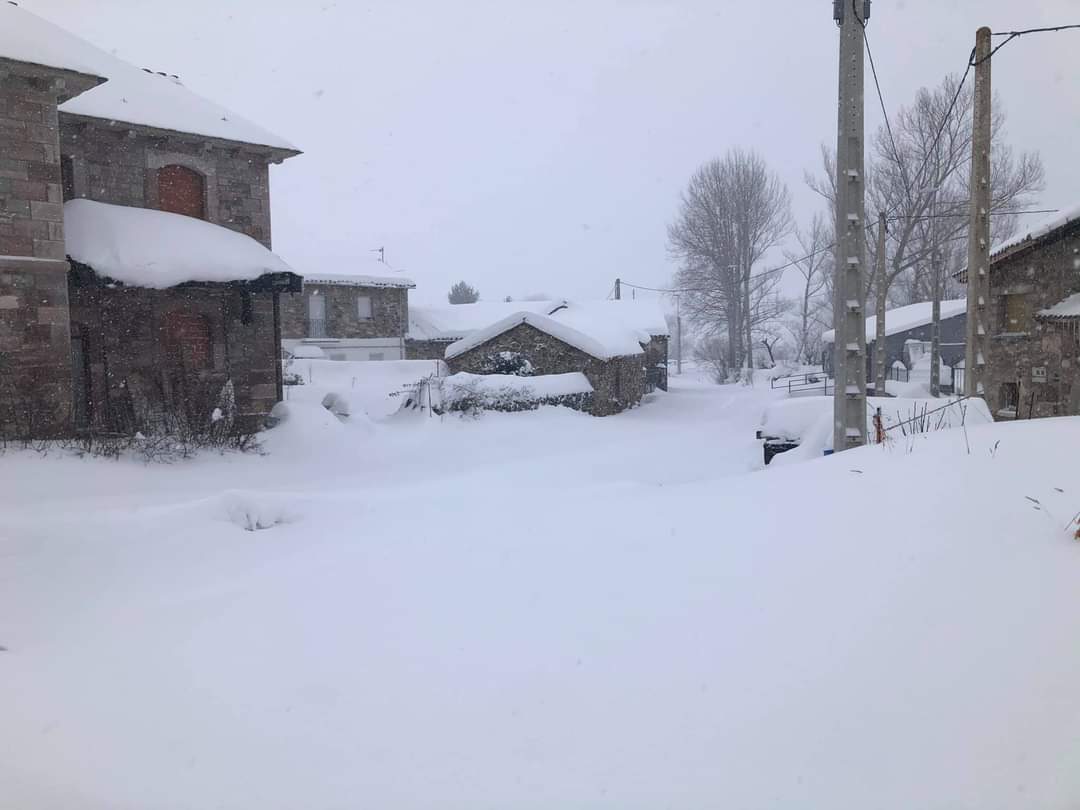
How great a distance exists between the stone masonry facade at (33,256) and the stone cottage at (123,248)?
0.02 meters

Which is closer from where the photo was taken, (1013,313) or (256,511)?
(256,511)

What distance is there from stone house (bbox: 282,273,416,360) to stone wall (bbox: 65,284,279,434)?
14.9 metres

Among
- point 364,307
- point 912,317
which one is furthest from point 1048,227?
point 364,307

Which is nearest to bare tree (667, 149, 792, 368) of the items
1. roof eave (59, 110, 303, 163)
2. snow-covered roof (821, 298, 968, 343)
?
snow-covered roof (821, 298, 968, 343)

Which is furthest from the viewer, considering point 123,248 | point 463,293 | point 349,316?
point 463,293

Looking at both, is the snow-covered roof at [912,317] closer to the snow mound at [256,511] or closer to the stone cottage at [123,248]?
the stone cottage at [123,248]

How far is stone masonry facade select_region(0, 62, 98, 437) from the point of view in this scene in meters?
10.8

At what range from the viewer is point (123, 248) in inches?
524

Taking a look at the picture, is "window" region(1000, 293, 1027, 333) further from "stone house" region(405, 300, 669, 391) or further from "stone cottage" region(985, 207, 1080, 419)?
"stone house" region(405, 300, 669, 391)

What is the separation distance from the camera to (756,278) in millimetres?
46188

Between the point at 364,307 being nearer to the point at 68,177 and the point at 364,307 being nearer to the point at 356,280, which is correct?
the point at 356,280

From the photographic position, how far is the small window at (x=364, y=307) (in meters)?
32.6

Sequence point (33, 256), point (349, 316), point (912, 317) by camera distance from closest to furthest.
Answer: point (33, 256), point (349, 316), point (912, 317)

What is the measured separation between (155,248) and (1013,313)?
18.7m
